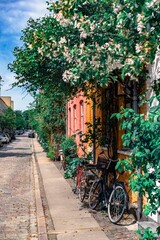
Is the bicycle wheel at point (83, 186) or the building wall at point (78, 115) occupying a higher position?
the building wall at point (78, 115)

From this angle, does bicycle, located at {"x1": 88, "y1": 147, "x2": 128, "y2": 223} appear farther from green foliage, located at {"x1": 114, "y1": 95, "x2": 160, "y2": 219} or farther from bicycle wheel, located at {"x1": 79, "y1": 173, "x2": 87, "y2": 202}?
green foliage, located at {"x1": 114, "y1": 95, "x2": 160, "y2": 219}

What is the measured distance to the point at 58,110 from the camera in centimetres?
2231

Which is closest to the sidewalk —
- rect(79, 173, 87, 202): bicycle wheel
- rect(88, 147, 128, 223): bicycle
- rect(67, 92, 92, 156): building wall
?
rect(79, 173, 87, 202): bicycle wheel

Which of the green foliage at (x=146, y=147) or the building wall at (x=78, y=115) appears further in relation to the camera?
the building wall at (x=78, y=115)

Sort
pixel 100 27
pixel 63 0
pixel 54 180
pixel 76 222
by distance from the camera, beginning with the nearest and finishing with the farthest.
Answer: pixel 100 27 → pixel 63 0 → pixel 76 222 → pixel 54 180

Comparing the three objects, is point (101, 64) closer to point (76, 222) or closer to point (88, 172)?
point (76, 222)

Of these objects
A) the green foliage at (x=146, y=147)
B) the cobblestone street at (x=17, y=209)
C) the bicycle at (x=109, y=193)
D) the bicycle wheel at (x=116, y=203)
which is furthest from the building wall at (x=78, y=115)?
the green foliage at (x=146, y=147)

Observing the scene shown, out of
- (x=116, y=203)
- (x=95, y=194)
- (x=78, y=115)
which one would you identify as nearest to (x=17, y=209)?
(x=95, y=194)

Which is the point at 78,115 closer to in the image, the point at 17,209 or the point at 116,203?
the point at 17,209

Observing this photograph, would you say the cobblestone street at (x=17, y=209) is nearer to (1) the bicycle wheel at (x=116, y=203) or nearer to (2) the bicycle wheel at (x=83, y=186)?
(2) the bicycle wheel at (x=83, y=186)

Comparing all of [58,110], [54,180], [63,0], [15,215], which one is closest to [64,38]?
[63,0]

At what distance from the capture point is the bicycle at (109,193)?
24.8ft

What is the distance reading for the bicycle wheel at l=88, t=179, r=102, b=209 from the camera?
8.62 meters

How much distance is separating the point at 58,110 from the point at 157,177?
60.6 ft
